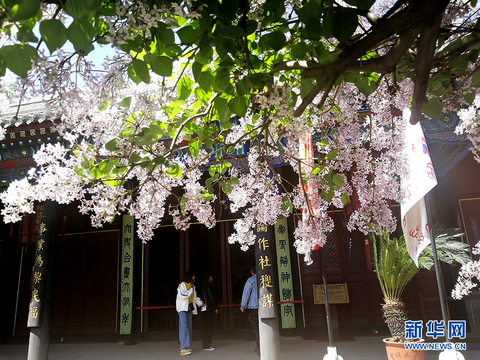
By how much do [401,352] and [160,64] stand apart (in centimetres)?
484

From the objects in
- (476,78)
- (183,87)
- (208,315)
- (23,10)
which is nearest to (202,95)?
(183,87)

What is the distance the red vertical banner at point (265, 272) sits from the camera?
496 centimetres

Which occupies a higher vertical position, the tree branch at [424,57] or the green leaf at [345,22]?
the green leaf at [345,22]

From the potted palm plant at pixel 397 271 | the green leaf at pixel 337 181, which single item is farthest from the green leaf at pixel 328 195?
the potted palm plant at pixel 397 271

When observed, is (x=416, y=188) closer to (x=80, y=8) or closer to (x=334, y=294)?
(x=80, y=8)

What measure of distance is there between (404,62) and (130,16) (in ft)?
4.59

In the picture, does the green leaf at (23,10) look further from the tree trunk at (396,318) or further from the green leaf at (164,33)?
the tree trunk at (396,318)

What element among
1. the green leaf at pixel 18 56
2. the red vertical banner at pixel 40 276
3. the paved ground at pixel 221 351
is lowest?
the paved ground at pixel 221 351

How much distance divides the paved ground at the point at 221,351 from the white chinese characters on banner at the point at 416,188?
2462 millimetres

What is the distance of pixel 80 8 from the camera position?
3.91 feet

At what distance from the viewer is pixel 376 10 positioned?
308 cm

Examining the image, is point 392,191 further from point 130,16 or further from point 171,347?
point 171,347

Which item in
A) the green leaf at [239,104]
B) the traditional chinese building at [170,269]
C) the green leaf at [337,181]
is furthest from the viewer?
the traditional chinese building at [170,269]

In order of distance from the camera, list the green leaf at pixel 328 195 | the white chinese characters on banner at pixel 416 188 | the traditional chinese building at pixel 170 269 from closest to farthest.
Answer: the green leaf at pixel 328 195 → the white chinese characters on banner at pixel 416 188 → the traditional chinese building at pixel 170 269
